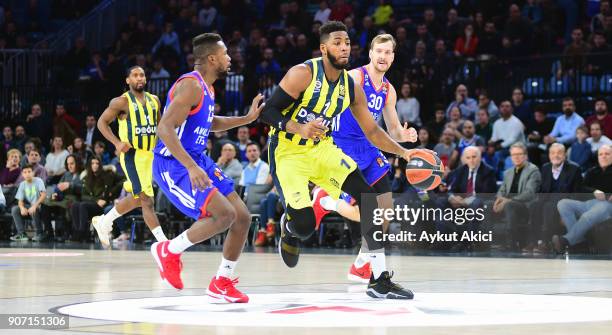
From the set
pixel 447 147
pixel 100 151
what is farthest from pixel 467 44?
pixel 100 151

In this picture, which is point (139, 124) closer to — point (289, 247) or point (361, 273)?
point (361, 273)

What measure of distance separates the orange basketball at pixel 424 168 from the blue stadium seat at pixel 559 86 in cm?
871

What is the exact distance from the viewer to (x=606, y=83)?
50.3 feet

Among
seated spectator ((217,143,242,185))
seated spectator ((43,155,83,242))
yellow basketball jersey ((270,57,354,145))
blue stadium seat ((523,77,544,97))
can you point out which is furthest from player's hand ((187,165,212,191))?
seated spectator ((43,155,83,242))

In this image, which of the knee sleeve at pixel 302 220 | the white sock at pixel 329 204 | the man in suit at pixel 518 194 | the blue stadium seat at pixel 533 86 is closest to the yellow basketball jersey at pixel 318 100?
the knee sleeve at pixel 302 220

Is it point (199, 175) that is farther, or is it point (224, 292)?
point (224, 292)

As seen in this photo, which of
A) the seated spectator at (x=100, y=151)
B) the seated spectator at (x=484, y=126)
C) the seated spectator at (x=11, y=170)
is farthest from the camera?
the seated spectator at (x=11, y=170)

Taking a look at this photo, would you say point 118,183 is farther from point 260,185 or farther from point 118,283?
point 118,283

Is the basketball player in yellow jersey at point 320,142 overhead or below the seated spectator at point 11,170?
overhead

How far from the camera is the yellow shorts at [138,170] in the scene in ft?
36.7

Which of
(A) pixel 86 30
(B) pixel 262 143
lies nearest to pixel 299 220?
(B) pixel 262 143

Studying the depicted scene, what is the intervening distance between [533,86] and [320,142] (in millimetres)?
9317

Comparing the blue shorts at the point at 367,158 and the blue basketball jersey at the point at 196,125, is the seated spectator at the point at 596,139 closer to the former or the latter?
the blue shorts at the point at 367,158

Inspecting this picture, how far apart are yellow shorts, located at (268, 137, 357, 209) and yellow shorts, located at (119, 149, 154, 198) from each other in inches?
161
